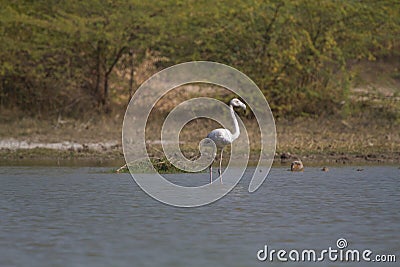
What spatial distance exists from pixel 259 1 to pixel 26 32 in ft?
20.5

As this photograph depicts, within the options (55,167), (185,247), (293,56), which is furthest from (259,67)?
(185,247)

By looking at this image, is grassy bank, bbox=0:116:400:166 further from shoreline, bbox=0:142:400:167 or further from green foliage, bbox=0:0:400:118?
green foliage, bbox=0:0:400:118

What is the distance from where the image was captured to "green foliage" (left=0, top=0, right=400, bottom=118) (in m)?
22.8

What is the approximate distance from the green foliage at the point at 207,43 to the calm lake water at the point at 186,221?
944 cm

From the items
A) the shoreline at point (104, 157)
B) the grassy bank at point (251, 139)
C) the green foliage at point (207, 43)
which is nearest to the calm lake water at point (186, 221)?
the shoreline at point (104, 157)

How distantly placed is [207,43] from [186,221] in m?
14.4

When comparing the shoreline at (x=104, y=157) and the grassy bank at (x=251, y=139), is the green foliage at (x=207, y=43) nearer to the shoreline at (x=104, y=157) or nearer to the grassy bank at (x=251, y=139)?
the grassy bank at (x=251, y=139)

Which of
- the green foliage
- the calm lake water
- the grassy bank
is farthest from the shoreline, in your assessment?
the green foliage

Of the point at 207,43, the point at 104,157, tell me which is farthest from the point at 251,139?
the point at 207,43

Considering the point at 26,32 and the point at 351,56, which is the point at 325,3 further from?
the point at 26,32

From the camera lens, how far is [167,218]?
9.73m

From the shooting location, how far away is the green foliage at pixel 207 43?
22766mm

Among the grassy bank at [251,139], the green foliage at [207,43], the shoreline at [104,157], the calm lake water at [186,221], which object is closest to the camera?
the calm lake water at [186,221]

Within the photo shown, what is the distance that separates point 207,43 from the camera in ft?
77.3
